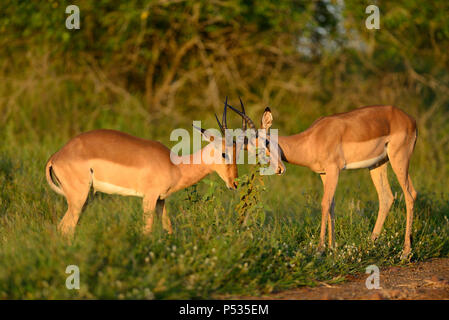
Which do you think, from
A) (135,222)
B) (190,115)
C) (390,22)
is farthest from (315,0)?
(135,222)

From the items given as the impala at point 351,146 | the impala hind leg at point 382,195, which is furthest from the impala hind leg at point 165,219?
the impala hind leg at point 382,195

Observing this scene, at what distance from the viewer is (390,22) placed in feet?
34.0

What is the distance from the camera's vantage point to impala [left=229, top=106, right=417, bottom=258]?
5.72 meters

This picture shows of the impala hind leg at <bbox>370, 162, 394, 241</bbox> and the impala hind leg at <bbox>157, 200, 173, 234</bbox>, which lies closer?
the impala hind leg at <bbox>157, 200, 173, 234</bbox>

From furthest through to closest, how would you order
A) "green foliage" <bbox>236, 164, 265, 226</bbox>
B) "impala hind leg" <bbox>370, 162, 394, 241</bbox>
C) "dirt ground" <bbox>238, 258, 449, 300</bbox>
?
"impala hind leg" <bbox>370, 162, 394, 241</bbox>
"green foliage" <bbox>236, 164, 265, 226</bbox>
"dirt ground" <bbox>238, 258, 449, 300</bbox>

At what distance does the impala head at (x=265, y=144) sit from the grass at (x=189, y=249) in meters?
0.53

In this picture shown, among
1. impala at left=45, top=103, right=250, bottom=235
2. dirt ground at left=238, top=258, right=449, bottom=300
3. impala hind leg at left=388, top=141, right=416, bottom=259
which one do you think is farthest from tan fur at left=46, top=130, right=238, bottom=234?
impala hind leg at left=388, top=141, right=416, bottom=259

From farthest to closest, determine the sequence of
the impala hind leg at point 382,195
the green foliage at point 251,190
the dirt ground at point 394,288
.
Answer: the impala hind leg at point 382,195
the green foliage at point 251,190
the dirt ground at point 394,288

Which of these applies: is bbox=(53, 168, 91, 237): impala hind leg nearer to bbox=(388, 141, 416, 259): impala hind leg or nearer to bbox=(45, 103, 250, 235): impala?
bbox=(45, 103, 250, 235): impala

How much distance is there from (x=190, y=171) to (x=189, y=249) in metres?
1.08

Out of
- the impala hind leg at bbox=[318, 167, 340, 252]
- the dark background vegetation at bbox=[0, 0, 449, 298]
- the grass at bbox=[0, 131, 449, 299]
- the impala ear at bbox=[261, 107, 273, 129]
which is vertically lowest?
the grass at bbox=[0, 131, 449, 299]

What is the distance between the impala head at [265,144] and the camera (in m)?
5.50

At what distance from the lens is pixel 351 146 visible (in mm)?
5805

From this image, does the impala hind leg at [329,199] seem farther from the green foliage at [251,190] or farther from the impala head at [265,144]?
the green foliage at [251,190]
